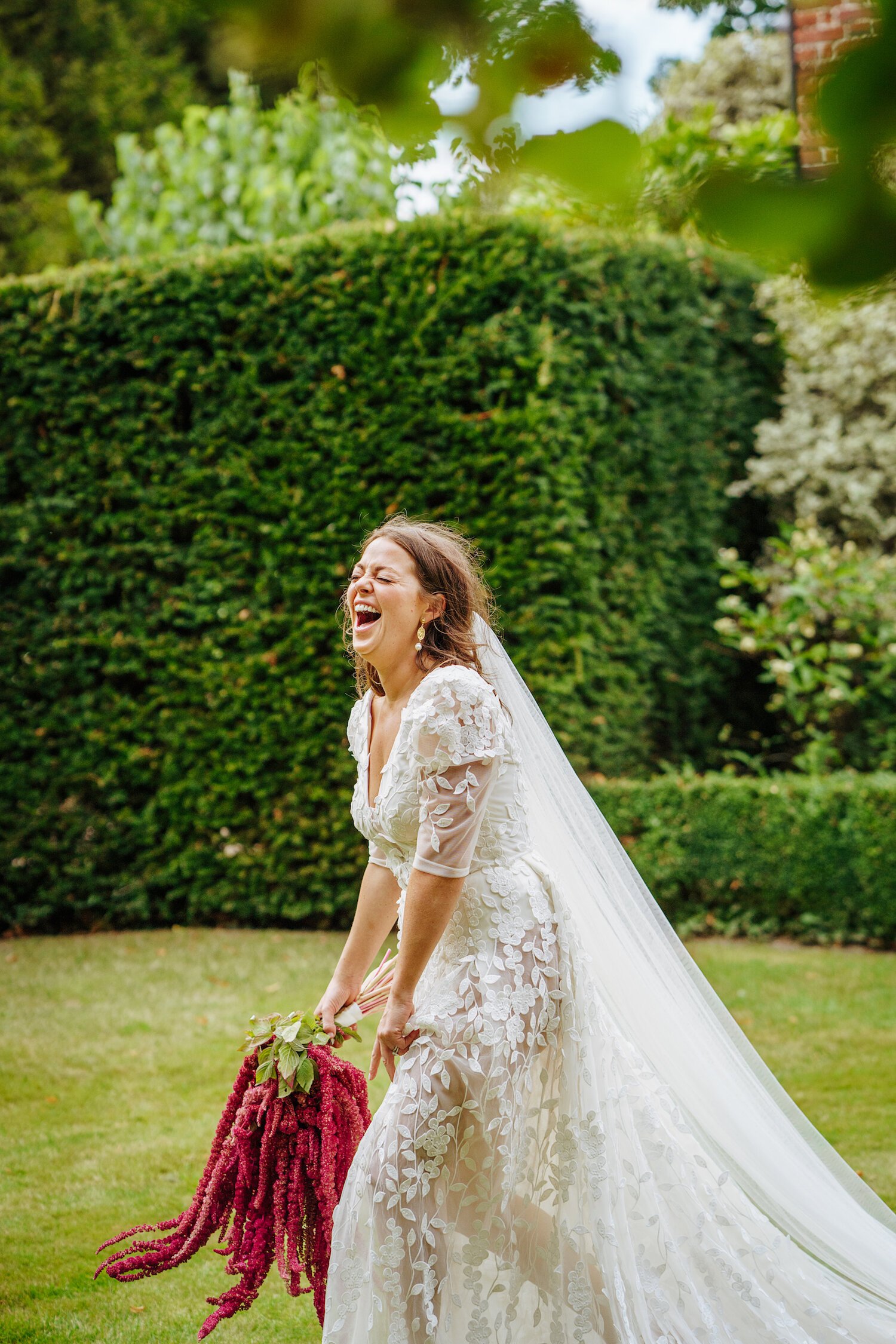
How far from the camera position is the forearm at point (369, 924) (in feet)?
8.54

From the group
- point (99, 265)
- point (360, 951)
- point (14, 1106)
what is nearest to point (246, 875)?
point (14, 1106)

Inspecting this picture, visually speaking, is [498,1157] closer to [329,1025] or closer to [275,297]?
[329,1025]

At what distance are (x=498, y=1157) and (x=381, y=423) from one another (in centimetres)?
477

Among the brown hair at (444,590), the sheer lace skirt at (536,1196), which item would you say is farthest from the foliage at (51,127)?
the sheer lace skirt at (536,1196)

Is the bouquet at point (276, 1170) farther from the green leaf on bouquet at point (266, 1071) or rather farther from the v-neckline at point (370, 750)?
the v-neckline at point (370, 750)

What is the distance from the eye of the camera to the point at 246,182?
342 inches

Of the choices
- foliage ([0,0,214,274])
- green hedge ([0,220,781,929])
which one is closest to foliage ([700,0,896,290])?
green hedge ([0,220,781,929])

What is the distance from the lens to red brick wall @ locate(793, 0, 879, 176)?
0.70m

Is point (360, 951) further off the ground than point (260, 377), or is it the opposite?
point (260, 377)

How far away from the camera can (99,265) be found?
7.02 metres

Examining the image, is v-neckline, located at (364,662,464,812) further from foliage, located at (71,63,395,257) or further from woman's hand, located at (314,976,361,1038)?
foliage, located at (71,63,395,257)

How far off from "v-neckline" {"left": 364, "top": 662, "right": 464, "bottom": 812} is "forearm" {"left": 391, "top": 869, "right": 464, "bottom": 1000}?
27 cm

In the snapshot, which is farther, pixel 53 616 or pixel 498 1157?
pixel 53 616

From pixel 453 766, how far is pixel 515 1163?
0.77 metres
